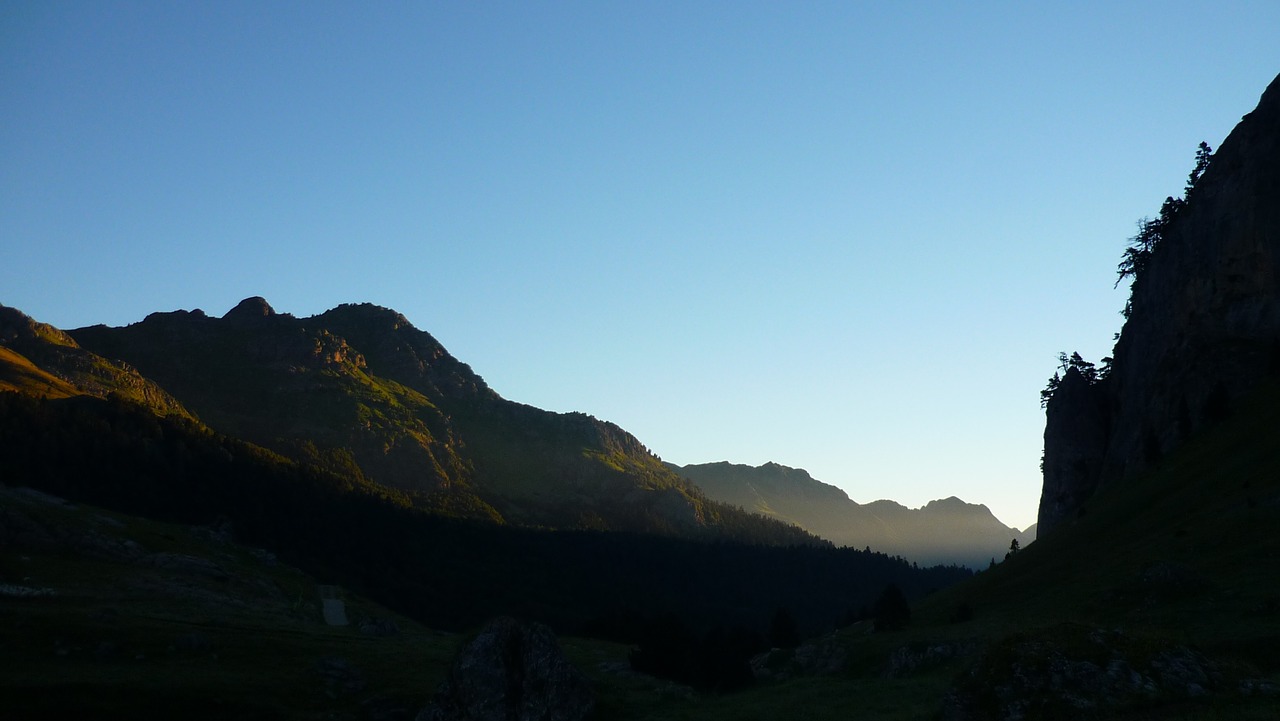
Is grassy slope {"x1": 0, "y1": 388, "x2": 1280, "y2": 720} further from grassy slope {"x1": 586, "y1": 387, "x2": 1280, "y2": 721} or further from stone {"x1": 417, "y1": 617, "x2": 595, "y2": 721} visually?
stone {"x1": 417, "y1": 617, "x2": 595, "y2": 721}

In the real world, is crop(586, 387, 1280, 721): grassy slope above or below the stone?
above

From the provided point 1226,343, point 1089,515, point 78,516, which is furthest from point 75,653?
point 1226,343

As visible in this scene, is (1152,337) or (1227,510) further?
(1152,337)

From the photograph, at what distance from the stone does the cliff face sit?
2875 inches

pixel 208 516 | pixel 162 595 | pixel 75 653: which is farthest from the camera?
pixel 208 516

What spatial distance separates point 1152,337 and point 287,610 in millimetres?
118007

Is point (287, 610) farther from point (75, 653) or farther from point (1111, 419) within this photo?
point (1111, 419)

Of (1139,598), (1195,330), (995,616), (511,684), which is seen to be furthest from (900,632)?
(1195,330)

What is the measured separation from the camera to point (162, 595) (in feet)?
306

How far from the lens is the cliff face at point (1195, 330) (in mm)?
92875

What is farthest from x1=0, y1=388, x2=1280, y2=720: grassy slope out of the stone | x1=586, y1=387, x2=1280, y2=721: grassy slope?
the stone

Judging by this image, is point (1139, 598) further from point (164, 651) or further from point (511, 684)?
point (164, 651)

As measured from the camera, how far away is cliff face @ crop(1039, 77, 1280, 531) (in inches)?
3656

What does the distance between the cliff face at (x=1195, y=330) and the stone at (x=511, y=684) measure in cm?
7302
